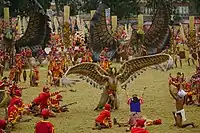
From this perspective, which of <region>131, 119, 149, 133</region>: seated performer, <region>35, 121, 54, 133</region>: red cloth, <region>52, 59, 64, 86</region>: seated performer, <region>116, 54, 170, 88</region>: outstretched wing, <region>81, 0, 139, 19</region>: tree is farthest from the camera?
<region>81, 0, 139, 19</region>: tree

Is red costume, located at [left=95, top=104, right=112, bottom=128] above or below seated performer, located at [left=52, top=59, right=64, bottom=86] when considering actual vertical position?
below

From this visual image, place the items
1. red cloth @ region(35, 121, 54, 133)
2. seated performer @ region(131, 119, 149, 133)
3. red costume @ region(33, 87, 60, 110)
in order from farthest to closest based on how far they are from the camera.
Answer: red costume @ region(33, 87, 60, 110) → red cloth @ region(35, 121, 54, 133) → seated performer @ region(131, 119, 149, 133)

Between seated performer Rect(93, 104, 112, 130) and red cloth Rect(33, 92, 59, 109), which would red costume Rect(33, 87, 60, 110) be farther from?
seated performer Rect(93, 104, 112, 130)

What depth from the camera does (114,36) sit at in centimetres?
3056

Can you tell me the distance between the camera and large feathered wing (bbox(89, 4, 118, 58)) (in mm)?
28453

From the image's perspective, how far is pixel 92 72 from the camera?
14109mm

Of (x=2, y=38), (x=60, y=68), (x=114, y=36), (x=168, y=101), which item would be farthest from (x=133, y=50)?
(x=168, y=101)

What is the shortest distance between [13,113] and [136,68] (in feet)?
13.4

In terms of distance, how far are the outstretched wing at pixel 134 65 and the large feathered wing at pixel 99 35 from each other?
1404 cm

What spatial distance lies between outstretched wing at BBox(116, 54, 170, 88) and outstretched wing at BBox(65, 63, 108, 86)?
Answer: 17.9 inches

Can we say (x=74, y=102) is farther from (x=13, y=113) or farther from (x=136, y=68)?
(x=13, y=113)

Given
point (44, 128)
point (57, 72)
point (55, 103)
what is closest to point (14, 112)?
point (55, 103)

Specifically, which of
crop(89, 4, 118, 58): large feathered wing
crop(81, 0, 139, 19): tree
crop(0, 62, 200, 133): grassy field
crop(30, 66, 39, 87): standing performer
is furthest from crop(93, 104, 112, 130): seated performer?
crop(81, 0, 139, 19): tree

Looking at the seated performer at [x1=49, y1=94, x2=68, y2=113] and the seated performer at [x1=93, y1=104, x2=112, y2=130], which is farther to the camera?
the seated performer at [x1=49, y1=94, x2=68, y2=113]
